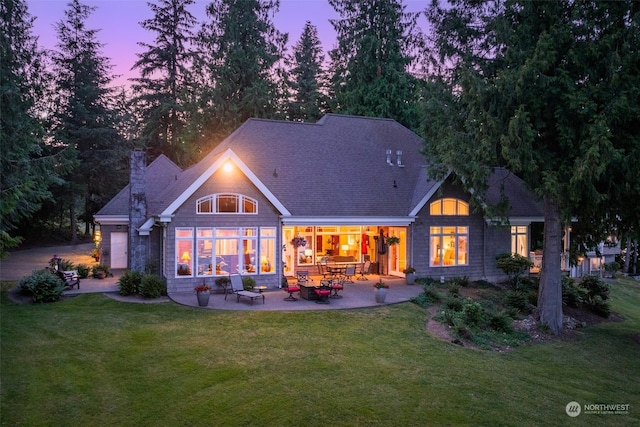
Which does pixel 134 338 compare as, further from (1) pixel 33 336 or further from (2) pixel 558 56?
(2) pixel 558 56

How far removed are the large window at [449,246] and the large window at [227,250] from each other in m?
7.64

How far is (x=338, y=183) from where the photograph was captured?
2116 centimetres

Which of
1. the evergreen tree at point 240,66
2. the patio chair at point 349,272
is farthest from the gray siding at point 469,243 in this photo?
the evergreen tree at point 240,66

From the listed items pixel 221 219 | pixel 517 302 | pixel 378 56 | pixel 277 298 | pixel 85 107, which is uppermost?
pixel 378 56

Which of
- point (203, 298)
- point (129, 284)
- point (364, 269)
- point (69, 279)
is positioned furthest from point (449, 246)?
point (69, 279)

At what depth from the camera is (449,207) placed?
20766 millimetres

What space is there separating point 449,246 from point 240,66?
2268 cm

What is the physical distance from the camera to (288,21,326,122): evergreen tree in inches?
1642

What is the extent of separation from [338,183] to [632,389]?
537 inches

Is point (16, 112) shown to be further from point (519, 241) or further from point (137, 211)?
point (519, 241)

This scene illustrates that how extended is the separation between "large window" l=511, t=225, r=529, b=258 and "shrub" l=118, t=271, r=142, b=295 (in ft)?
56.2

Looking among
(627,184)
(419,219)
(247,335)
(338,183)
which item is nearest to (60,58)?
(338,183)

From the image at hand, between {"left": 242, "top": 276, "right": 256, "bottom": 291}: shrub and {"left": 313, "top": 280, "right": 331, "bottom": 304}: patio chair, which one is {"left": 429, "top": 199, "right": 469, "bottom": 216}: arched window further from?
{"left": 242, "top": 276, "right": 256, "bottom": 291}: shrub
